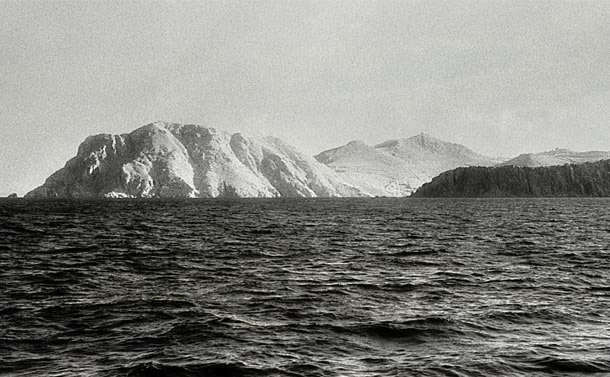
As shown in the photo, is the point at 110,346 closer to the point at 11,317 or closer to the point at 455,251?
the point at 11,317

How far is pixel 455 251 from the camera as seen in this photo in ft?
123

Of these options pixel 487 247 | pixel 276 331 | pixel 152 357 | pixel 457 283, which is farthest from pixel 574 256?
pixel 152 357

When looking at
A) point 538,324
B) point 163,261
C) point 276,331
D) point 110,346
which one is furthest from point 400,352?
point 163,261

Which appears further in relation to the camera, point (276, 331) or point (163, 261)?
point (163, 261)

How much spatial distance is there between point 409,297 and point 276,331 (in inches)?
299

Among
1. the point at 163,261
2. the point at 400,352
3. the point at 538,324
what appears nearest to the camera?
the point at 400,352

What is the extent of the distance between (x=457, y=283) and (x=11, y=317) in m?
19.4

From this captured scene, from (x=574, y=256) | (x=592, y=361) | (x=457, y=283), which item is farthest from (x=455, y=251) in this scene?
(x=592, y=361)

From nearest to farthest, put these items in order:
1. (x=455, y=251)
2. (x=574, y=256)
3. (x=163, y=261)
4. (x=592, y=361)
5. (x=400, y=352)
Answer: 1. (x=592, y=361)
2. (x=400, y=352)
3. (x=163, y=261)
4. (x=574, y=256)
5. (x=455, y=251)

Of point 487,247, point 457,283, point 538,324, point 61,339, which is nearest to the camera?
point 61,339

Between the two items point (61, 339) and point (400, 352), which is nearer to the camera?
point (400, 352)

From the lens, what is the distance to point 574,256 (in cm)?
3459

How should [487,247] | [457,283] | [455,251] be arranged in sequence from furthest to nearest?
1. [487,247]
2. [455,251]
3. [457,283]

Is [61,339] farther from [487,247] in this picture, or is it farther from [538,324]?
[487,247]
